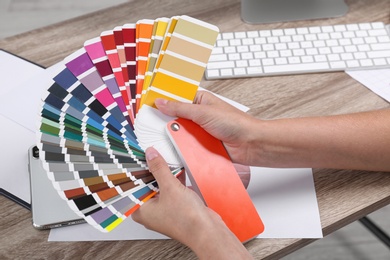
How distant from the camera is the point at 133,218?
89 centimetres

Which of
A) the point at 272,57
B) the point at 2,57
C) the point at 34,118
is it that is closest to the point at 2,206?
the point at 34,118

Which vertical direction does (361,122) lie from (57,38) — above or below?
below

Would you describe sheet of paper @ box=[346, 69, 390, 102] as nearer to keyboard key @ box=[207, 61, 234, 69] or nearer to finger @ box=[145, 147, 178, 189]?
keyboard key @ box=[207, 61, 234, 69]

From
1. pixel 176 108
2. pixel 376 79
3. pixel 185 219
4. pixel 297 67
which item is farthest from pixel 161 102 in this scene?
pixel 376 79

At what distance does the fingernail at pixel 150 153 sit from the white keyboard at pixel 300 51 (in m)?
0.29

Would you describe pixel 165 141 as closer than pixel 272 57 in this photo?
Yes

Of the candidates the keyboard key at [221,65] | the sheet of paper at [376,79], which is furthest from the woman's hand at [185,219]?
the sheet of paper at [376,79]

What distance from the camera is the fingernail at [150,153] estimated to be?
0.87m

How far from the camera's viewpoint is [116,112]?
92 cm

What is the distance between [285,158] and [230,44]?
0.32 m

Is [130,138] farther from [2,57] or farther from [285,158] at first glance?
[2,57]

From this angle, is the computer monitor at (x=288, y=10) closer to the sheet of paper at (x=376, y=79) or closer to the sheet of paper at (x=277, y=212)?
the sheet of paper at (x=376, y=79)

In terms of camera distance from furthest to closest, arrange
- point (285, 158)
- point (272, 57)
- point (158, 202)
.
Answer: point (272, 57)
point (285, 158)
point (158, 202)

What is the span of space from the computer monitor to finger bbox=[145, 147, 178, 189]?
506 mm
